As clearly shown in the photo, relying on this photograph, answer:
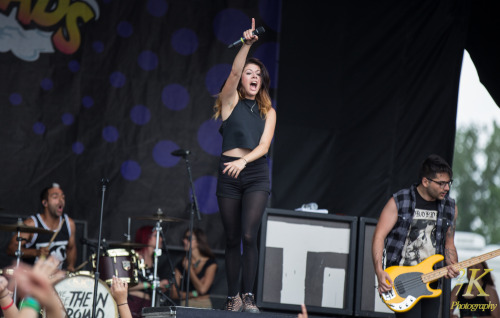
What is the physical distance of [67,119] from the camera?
24.4 ft

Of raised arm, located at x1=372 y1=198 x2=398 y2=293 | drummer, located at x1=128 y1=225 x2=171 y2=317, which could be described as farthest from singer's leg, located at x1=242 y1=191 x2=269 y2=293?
drummer, located at x1=128 y1=225 x2=171 y2=317

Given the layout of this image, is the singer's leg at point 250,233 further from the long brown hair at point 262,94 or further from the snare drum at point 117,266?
the snare drum at point 117,266

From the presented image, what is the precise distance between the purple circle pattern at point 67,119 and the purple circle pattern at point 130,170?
0.74 metres

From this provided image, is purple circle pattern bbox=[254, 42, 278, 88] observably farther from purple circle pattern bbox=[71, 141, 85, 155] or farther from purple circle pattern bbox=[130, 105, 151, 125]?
purple circle pattern bbox=[71, 141, 85, 155]

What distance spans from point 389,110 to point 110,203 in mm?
3250

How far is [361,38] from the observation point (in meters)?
7.43

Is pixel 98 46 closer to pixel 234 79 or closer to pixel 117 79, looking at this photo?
pixel 117 79

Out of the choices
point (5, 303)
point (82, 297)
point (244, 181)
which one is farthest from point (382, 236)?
point (82, 297)

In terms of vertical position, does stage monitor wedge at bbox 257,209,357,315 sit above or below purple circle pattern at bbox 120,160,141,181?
below

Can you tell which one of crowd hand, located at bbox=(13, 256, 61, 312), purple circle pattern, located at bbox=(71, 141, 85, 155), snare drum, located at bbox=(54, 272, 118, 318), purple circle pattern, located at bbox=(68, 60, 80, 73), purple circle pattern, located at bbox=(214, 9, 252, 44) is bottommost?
snare drum, located at bbox=(54, 272, 118, 318)

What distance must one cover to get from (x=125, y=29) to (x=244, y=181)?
3689mm

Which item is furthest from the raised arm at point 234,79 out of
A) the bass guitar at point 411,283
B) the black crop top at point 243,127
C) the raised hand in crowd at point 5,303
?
the raised hand in crowd at point 5,303

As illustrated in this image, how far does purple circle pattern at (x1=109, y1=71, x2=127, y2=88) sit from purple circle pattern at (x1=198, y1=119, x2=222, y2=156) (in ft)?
3.35

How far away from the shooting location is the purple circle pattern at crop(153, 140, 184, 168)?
24.9 ft
